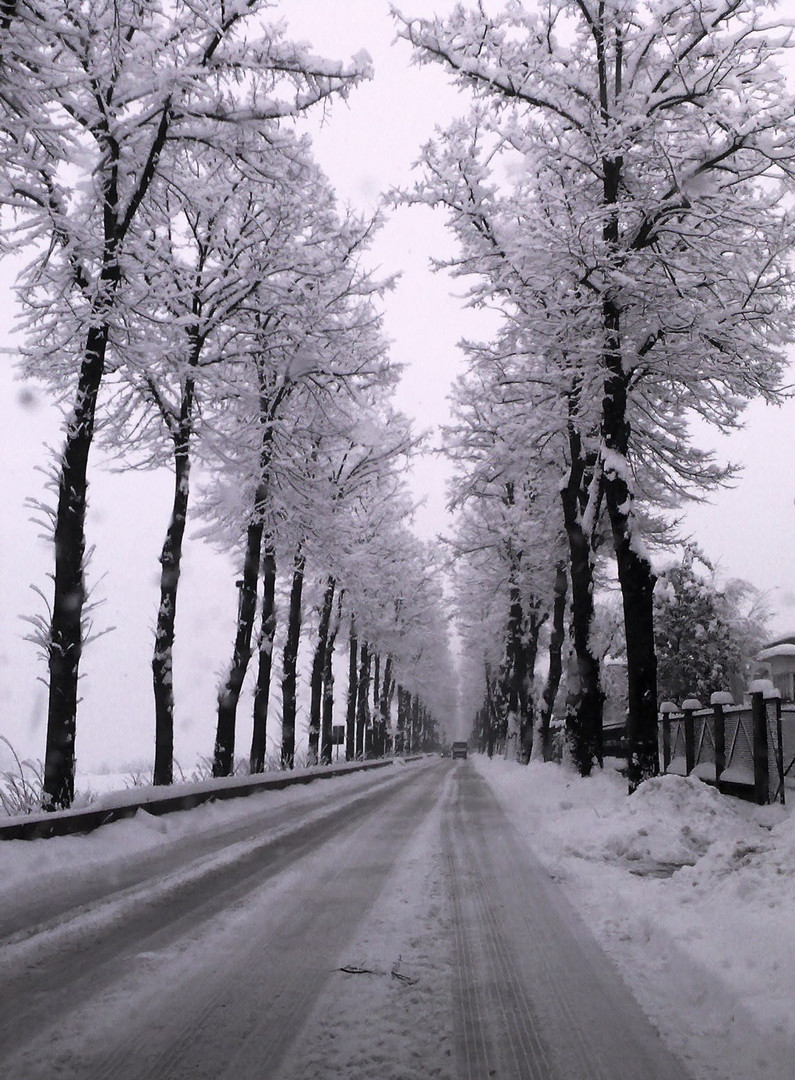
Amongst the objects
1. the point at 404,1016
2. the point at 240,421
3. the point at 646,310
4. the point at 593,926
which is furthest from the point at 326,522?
the point at 404,1016

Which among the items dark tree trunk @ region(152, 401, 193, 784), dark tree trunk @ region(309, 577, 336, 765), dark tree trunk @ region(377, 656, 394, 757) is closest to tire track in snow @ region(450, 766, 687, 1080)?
dark tree trunk @ region(152, 401, 193, 784)

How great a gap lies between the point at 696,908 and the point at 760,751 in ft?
18.2

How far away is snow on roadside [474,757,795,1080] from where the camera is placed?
3217 mm

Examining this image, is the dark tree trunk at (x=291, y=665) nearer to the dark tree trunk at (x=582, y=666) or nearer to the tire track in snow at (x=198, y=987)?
the dark tree trunk at (x=582, y=666)

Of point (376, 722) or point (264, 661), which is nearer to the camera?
point (264, 661)

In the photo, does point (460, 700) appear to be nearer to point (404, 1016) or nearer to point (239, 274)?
point (239, 274)

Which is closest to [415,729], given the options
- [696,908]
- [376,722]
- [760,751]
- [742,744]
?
[376,722]

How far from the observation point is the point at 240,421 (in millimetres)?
17109

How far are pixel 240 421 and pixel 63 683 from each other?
9.06 metres

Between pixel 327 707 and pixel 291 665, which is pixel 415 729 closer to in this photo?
pixel 327 707

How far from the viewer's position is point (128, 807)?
8555 millimetres

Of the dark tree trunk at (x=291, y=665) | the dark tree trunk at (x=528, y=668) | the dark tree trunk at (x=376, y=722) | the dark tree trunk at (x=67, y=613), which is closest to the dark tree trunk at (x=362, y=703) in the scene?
the dark tree trunk at (x=376, y=722)

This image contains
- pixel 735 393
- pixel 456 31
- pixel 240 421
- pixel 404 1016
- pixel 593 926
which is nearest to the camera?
pixel 404 1016

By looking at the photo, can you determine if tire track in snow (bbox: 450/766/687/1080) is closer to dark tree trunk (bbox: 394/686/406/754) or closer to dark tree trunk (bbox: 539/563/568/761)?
dark tree trunk (bbox: 539/563/568/761)
